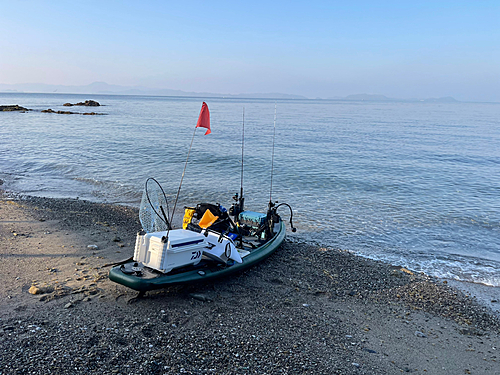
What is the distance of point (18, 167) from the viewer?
64.7ft

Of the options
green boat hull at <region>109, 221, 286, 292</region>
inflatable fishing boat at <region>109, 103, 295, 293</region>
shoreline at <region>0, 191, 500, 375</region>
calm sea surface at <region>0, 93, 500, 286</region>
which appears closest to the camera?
shoreline at <region>0, 191, 500, 375</region>

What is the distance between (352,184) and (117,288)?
1376 cm

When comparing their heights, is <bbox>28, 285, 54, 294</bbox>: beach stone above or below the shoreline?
above

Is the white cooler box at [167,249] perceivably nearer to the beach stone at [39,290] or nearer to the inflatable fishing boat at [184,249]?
the inflatable fishing boat at [184,249]

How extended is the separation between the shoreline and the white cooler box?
601mm

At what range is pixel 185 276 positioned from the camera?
6199 mm

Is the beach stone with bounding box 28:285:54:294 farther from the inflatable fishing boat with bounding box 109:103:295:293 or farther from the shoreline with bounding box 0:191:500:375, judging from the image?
the inflatable fishing boat with bounding box 109:103:295:293

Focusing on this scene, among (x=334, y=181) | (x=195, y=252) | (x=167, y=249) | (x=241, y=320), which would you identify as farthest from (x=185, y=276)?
(x=334, y=181)

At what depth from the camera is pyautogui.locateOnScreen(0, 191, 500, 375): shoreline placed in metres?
4.54

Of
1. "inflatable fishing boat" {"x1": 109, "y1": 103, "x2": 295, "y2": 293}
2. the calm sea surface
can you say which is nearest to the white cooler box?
"inflatable fishing boat" {"x1": 109, "y1": 103, "x2": 295, "y2": 293}

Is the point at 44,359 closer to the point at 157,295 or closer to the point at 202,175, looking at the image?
the point at 157,295

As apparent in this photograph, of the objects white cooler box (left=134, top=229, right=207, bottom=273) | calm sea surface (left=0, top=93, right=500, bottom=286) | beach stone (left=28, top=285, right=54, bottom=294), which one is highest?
white cooler box (left=134, top=229, right=207, bottom=273)

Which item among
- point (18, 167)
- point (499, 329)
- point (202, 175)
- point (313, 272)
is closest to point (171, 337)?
point (313, 272)

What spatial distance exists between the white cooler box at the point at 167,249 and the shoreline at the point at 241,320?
0.60m
